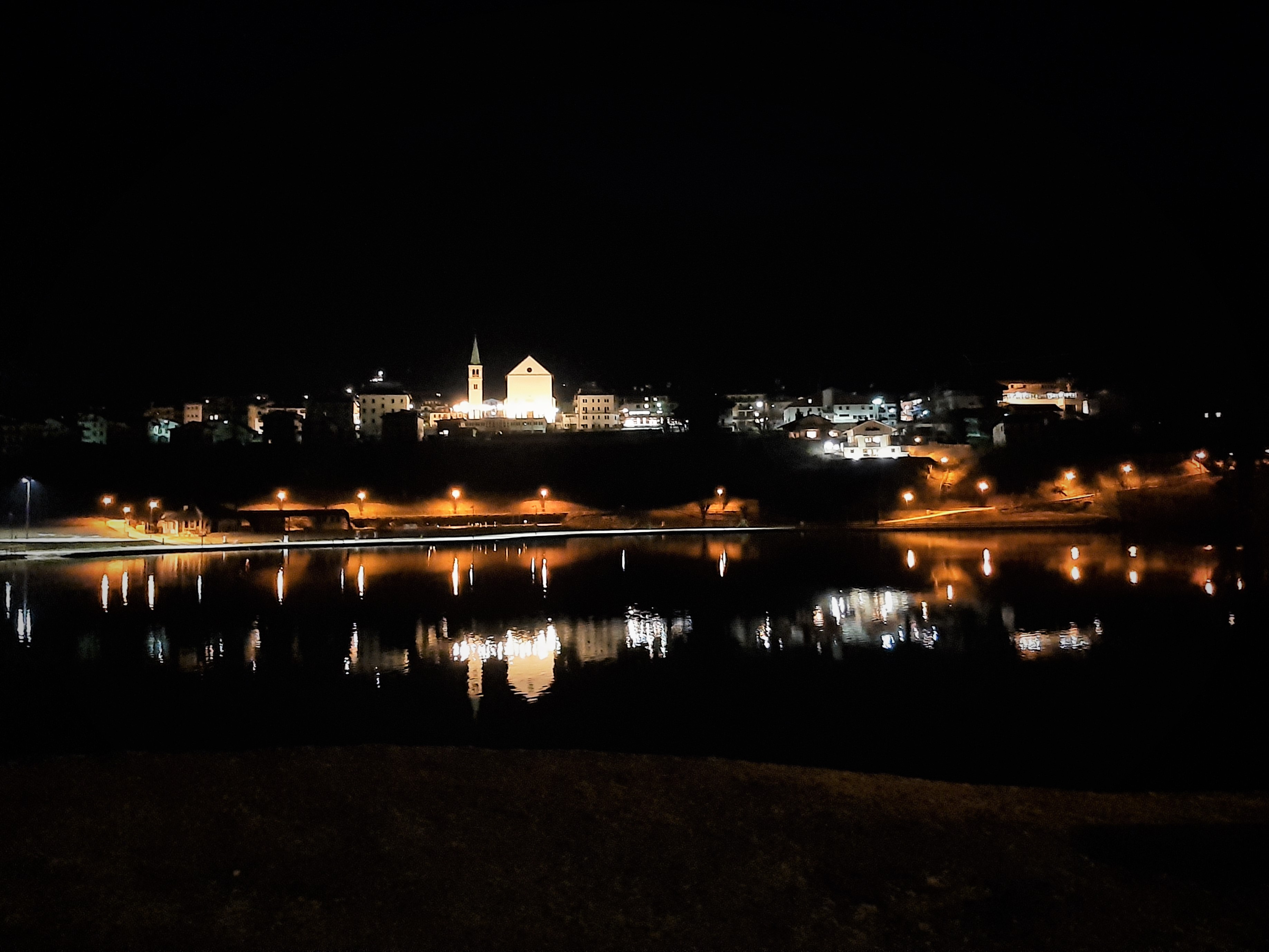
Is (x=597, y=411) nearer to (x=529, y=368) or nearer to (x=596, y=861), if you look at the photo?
(x=529, y=368)

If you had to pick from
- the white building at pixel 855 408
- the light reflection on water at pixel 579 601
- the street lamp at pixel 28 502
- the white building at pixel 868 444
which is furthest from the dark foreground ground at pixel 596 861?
the white building at pixel 855 408

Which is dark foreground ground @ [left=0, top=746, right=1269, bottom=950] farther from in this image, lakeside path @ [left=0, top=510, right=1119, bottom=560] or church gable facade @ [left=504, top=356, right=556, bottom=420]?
church gable facade @ [left=504, top=356, right=556, bottom=420]

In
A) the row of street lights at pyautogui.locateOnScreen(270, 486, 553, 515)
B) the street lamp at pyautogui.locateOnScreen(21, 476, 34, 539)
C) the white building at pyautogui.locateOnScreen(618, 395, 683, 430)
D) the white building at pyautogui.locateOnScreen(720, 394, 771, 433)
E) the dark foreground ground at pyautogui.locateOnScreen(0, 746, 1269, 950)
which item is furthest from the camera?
the white building at pyautogui.locateOnScreen(720, 394, 771, 433)

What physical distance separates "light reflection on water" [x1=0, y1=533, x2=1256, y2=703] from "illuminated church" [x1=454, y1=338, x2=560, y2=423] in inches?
1698

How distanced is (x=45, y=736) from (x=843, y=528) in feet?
97.4

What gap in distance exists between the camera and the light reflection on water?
13.0 meters

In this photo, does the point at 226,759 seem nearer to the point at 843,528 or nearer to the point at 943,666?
the point at 943,666

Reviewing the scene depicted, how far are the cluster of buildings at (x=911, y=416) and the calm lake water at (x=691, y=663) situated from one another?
28.0 meters

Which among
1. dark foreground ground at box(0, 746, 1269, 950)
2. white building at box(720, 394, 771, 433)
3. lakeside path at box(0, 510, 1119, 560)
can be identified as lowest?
lakeside path at box(0, 510, 1119, 560)

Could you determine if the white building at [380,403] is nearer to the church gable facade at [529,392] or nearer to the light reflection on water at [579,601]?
the church gable facade at [529,392]

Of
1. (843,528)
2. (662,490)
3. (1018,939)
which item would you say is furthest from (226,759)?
(662,490)

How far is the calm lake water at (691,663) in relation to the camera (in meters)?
8.42

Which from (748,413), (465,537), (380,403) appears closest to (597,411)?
(748,413)

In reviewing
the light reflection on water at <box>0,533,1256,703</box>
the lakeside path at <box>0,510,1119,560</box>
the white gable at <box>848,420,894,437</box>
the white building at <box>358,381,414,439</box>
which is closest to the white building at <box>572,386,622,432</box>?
the white building at <box>358,381,414,439</box>
